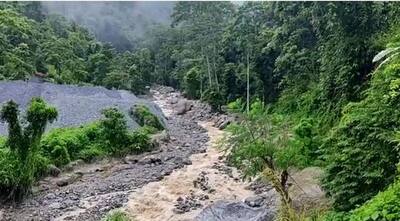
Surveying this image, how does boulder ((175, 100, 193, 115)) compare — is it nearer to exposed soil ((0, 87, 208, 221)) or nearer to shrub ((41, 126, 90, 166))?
exposed soil ((0, 87, 208, 221))

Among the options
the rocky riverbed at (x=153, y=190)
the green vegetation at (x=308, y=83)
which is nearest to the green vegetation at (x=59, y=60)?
→ the green vegetation at (x=308, y=83)

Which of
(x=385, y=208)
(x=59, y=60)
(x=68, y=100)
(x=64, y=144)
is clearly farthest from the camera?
(x=59, y=60)

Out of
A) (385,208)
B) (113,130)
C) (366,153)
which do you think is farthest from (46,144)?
(385,208)

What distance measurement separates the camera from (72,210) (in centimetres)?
1458

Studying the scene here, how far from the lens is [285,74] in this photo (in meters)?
28.0

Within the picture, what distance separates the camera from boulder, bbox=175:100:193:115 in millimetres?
35969

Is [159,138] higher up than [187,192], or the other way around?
[159,138]

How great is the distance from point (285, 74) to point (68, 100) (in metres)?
11.3

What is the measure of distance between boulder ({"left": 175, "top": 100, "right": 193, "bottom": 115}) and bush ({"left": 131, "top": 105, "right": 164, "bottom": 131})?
9.29 metres

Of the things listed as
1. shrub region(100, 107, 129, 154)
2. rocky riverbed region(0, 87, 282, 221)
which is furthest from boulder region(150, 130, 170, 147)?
shrub region(100, 107, 129, 154)

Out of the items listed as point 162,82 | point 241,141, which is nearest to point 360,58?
point 241,141

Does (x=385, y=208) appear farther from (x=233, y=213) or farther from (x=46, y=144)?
(x=46, y=144)

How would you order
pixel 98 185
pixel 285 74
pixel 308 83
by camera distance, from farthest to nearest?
pixel 285 74 → pixel 308 83 → pixel 98 185

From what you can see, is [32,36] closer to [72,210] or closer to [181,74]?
[181,74]
